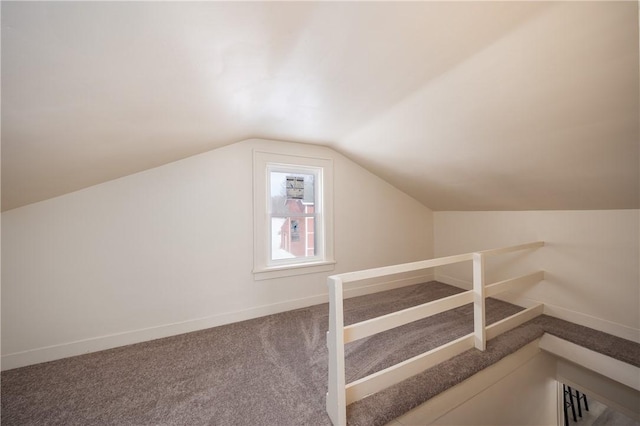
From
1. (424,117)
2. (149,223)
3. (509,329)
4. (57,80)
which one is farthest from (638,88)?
(149,223)

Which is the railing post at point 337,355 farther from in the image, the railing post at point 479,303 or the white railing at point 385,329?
the railing post at point 479,303

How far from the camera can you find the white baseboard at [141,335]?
182cm

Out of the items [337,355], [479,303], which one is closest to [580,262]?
[479,303]

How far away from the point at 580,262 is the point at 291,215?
9.93ft

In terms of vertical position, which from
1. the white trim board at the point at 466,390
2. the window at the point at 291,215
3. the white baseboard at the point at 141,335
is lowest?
the white trim board at the point at 466,390

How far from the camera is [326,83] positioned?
146 centimetres

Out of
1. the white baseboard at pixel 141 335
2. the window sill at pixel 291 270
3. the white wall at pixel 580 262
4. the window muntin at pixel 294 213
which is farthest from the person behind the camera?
the window muntin at pixel 294 213

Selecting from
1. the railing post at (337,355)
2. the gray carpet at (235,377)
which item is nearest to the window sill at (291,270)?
the gray carpet at (235,377)

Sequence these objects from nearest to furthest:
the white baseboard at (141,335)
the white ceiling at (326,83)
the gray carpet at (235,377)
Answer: the white ceiling at (326,83)
the gray carpet at (235,377)
the white baseboard at (141,335)

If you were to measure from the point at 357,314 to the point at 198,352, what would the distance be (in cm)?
160

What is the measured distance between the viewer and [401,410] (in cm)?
135

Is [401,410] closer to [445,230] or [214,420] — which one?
[214,420]

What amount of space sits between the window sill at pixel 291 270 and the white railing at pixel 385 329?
1.39 meters

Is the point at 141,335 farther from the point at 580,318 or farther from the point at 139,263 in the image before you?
the point at 580,318
